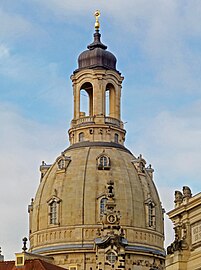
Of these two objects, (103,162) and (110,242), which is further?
(103,162)

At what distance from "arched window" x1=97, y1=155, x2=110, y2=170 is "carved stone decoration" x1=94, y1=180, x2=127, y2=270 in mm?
7493

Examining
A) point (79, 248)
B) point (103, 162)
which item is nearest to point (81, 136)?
point (103, 162)

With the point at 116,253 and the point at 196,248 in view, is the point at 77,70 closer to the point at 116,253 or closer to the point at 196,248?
the point at 116,253

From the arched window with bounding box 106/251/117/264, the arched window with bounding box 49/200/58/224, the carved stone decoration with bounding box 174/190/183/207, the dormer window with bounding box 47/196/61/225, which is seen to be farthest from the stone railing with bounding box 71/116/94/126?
the carved stone decoration with bounding box 174/190/183/207

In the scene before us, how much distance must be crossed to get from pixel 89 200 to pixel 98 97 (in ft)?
46.3

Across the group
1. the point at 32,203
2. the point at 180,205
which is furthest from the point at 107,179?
the point at 180,205

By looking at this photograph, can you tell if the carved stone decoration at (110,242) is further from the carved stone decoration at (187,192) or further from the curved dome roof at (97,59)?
the carved stone decoration at (187,192)

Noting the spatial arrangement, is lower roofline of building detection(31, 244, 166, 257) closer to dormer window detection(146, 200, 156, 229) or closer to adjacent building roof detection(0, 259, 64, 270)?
dormer window detection(146, 200, 156, 229)

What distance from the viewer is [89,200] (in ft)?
341

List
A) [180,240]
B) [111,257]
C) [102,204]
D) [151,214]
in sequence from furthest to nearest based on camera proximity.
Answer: [151,214], [102,204], [111,257], [180,240]

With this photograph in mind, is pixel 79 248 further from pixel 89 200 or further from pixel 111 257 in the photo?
pixel 111 257

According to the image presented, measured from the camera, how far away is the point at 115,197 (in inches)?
4087

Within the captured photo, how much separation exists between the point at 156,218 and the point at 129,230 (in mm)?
4893

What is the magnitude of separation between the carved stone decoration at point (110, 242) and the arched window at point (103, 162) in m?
7.49
